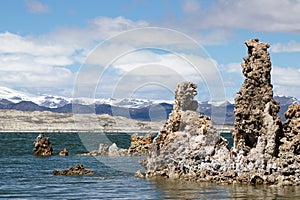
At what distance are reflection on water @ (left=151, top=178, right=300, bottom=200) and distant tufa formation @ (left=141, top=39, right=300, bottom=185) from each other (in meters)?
1.57

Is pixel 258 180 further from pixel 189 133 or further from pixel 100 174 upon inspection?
pixel 100 174

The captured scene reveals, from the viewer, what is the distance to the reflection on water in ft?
138

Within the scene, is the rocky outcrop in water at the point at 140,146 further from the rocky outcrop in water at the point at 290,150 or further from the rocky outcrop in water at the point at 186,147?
the rocky outcrop in water at the point at 290,150

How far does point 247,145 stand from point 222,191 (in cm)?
698

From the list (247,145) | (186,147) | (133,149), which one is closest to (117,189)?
(186,147)

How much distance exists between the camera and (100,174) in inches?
2424

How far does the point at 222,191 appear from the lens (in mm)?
44812

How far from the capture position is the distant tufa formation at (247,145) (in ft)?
156

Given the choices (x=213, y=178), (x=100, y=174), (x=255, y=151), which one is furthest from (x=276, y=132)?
(x=100, y=174)

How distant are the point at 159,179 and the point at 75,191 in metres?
8.82

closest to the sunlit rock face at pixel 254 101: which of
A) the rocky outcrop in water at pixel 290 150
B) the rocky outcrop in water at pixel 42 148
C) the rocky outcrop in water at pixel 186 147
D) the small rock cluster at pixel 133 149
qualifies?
the rocky outcrop in water at pixel 290 150

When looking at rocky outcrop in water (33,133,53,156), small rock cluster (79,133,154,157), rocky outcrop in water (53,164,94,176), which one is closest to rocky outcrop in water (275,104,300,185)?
rocky outcrop in water (53,164,94,176)

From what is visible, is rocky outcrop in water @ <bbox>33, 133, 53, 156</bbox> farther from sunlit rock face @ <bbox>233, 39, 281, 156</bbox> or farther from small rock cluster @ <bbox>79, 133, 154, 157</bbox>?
sunlit rock face @ <bbox>233, 39, 281, 156</bbox>

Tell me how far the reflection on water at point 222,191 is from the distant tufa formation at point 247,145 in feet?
5.14
